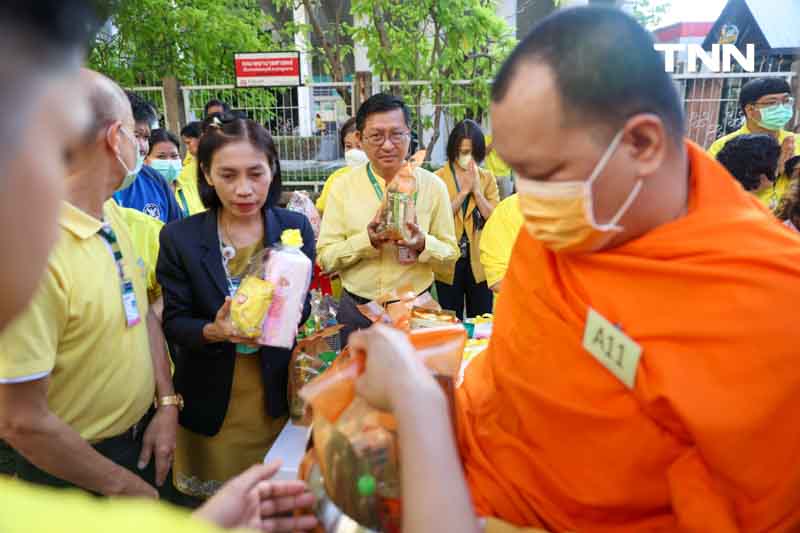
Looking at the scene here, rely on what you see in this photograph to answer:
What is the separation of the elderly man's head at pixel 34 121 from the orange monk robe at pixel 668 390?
0.99 meters

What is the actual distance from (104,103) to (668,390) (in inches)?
71.2

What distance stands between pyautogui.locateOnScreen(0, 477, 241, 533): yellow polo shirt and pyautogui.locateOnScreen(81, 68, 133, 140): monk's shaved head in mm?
1435

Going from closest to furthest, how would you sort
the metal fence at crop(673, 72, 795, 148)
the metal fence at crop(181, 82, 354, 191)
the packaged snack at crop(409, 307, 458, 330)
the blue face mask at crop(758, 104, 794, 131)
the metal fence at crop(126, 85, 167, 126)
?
Answer: the packaged snack at crop(409, 307, 458, 330), the blue face mask at crop(758, 104, 794, 131), the metal fence at crop(673, 72, 795, 148), the metal fence at crop(181, 82, 354, 191), the metal fence at crop(126, 85, 167, 126)

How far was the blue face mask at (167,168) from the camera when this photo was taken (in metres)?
4.56

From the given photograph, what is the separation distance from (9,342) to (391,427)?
1069 mm

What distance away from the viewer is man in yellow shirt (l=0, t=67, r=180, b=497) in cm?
148

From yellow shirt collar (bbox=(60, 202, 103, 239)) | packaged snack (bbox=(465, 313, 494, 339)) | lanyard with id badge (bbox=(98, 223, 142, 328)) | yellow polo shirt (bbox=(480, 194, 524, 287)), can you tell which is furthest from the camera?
yellow polo shirt (bbox=(480, 194, 524, 287))

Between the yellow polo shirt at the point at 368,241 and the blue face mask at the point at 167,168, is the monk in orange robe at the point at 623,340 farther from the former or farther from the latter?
the blue face mask at the point at 167,168

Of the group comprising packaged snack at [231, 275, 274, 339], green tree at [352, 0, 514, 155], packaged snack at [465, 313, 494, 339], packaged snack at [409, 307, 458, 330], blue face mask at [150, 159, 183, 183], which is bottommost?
packaged snack at [465, 313, 494, 339]

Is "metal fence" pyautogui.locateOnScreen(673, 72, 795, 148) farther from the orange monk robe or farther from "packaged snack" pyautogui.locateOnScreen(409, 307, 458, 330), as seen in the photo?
the orange monk robe

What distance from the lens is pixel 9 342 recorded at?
1.42m

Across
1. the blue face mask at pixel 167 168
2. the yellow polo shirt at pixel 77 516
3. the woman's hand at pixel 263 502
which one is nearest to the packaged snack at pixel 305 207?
the blue face mask at pixel 167 168

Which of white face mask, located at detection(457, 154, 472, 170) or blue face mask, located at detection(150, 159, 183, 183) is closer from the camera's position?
blue face mask, located at detection(150, 159, 183, 183)

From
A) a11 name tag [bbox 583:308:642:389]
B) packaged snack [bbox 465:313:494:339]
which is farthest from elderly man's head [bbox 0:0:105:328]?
packaged snack [bbox 465:313:494:339]
